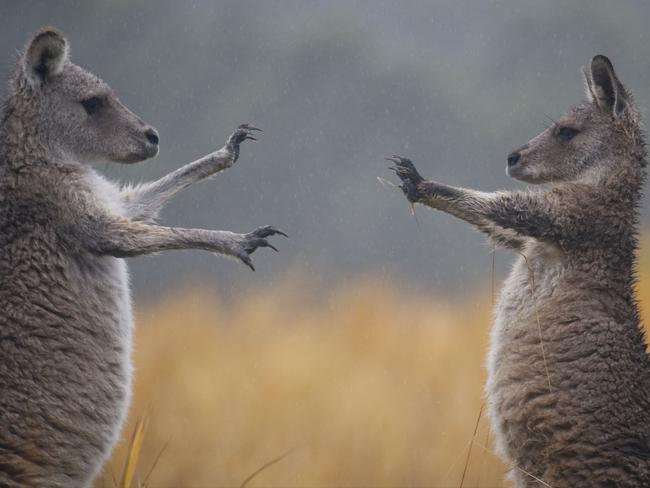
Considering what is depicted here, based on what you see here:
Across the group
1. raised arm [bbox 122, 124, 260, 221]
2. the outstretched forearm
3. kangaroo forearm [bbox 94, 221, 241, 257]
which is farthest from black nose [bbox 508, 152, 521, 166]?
kangaroo forearm [bbox 94, 221, 241, 257]

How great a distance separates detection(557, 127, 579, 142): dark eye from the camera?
7188 mm

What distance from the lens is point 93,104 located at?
6695 mm

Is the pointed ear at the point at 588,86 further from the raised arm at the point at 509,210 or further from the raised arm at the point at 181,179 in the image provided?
the raised arm at the point at 181,179

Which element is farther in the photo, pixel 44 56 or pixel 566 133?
pixel 566 133

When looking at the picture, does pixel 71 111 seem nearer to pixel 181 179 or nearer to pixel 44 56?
pixel 44 56

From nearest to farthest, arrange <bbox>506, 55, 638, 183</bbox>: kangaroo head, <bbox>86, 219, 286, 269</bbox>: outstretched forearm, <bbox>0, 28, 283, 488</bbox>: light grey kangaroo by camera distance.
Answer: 1. <bbox>0, 28, 283, 488</bbox>: light grey kangaroo
2. <bbox>86, 219, 286, 269</bbox>: outstretched forearm
3. <bbox>506, 55, 638, 183</bbox>: kangaroo head

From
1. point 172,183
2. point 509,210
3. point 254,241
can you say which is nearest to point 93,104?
point 172,183

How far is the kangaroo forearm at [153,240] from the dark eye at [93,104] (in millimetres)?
999

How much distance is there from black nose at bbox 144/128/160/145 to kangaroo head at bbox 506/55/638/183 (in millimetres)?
2542

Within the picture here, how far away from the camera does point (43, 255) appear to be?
20.0ft

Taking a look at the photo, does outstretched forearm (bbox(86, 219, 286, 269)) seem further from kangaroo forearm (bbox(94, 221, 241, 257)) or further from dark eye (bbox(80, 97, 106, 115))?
dark eye (bbox(80, 97, 106, 115))

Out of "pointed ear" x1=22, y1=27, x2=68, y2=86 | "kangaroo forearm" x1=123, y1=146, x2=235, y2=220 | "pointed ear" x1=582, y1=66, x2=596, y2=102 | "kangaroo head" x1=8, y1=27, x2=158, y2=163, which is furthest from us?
"pointed ear" x1=582, y1=66, x2=596, y2=102

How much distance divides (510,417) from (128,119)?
3245 mm

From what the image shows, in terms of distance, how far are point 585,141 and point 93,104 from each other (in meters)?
3.49
